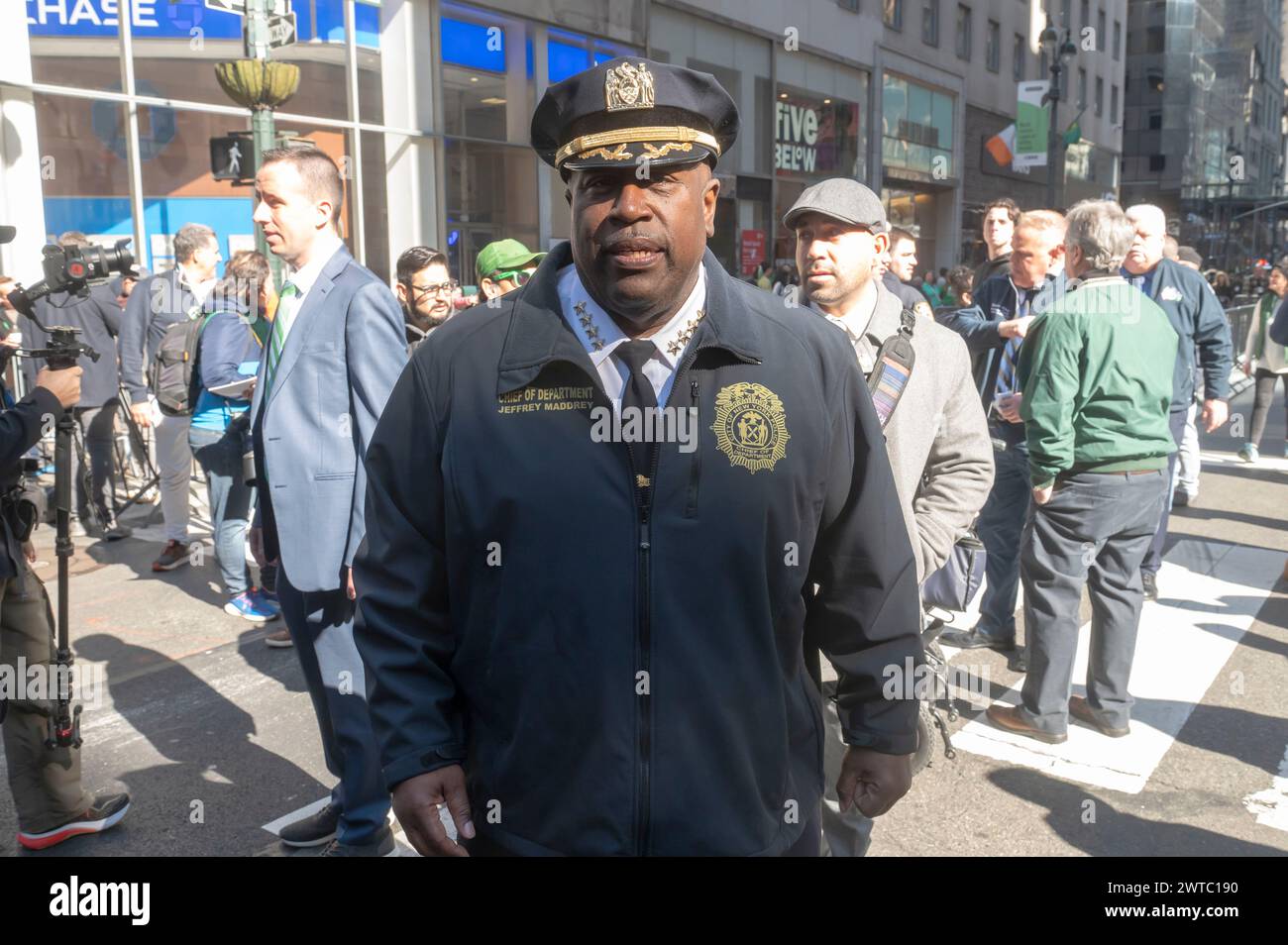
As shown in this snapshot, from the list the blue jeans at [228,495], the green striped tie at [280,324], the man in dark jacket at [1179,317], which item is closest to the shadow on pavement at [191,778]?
the blue jeans at [228,495]

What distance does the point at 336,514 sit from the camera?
3582mm

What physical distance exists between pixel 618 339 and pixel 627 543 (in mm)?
419

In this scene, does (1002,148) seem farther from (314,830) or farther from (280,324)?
(314,830)

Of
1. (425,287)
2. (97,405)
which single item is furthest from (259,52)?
(425,287)

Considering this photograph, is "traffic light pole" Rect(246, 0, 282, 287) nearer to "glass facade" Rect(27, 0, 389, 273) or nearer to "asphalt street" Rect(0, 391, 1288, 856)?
"asphalt street" Rect(0, 391, 1288, 856)

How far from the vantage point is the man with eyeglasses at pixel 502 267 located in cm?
658

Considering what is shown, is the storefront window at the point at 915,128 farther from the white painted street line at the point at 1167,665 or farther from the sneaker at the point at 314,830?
the sneaker at the point at 314,830

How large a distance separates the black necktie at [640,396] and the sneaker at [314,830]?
2475 millimetres

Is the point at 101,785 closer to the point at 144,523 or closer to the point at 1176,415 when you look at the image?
the point at 144,523

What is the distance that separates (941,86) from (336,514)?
32.3 m

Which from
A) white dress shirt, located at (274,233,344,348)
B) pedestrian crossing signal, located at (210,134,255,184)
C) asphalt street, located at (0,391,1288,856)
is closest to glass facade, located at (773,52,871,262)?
pedestrian crossing signal, located at (210,134,255,184)

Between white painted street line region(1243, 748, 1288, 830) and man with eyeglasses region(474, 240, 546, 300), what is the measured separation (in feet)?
15.2

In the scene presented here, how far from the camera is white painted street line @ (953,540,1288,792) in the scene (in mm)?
4617
